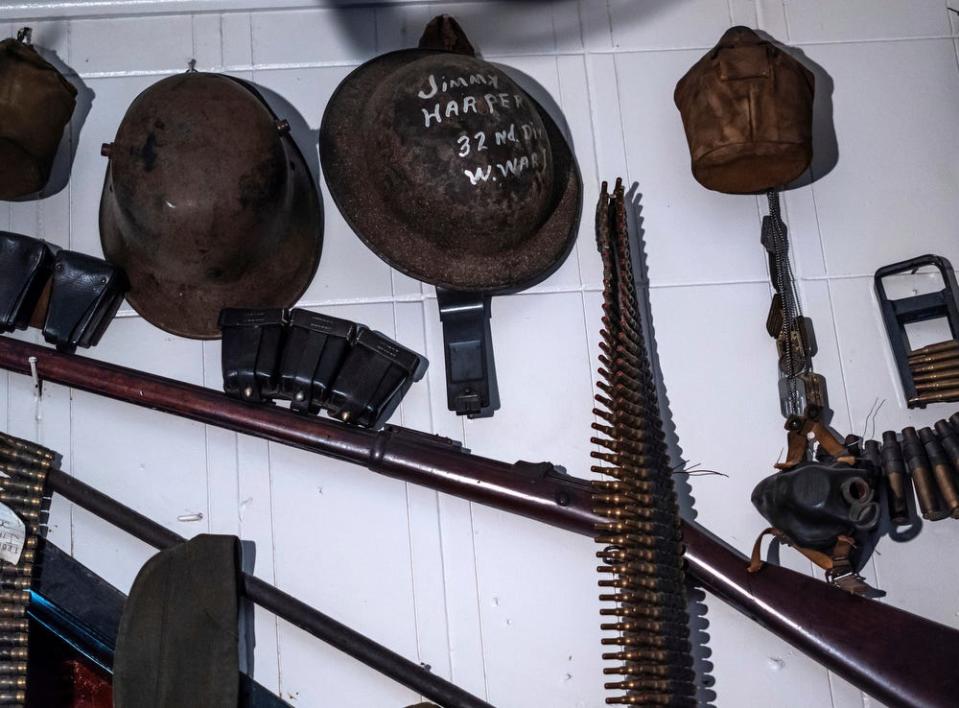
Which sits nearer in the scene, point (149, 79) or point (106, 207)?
point (106, 207)

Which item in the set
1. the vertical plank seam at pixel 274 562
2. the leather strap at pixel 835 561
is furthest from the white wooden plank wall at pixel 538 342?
the leather strap at pixel 835 561

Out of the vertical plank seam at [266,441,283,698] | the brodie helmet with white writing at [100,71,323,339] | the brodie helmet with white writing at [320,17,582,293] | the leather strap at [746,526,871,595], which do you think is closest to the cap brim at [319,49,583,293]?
the brodie helmet with white writing at [320,17,582,293]

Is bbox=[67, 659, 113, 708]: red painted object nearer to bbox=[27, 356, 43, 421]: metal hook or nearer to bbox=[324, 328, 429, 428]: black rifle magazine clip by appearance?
bbox=[27, 356, 43, 421]: metal hook

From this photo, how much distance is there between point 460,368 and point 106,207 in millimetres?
802

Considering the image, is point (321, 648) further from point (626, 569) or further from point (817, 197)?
point (817, 197)

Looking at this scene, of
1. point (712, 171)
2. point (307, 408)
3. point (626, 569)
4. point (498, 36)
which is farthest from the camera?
point (498, 36)

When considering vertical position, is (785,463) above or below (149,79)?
below

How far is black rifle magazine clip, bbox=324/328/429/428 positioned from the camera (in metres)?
2.21

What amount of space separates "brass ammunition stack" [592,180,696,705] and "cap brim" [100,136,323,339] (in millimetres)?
639

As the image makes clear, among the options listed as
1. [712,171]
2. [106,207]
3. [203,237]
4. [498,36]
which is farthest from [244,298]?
[712,171]

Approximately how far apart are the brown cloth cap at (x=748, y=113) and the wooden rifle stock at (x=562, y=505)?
29.0 inches

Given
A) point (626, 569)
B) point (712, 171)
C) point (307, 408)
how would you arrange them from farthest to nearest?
point (712, 171), point (307, 408), point (626, 569)

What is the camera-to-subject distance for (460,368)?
89.2 inches

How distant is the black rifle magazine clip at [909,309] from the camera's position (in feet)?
7.79
